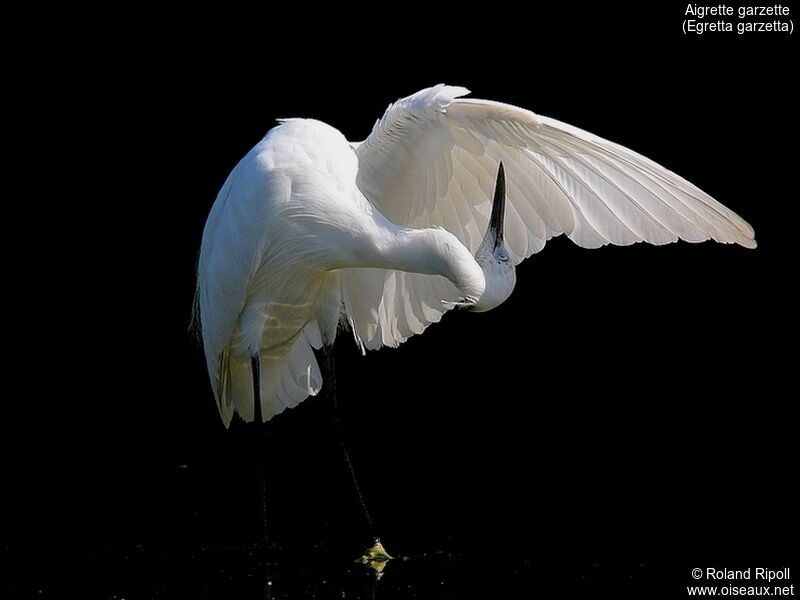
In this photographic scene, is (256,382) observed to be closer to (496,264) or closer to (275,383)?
(275,383)

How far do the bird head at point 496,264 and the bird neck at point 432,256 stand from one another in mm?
39

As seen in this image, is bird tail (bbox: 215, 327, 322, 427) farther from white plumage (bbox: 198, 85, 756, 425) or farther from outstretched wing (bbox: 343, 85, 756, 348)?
outstretched wing (bbox: 343, 85, 756, 348)

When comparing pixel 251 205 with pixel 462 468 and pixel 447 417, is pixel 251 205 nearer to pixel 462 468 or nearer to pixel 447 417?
pixel 462 468

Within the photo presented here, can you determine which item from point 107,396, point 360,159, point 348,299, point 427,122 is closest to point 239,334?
point 348,299

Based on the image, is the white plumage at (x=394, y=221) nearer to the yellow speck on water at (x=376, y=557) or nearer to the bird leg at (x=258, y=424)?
the bird leg at (x=258, y=424)

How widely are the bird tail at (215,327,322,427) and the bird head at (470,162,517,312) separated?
1126 mm

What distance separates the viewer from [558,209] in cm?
417

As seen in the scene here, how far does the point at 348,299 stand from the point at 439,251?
3.32 ft

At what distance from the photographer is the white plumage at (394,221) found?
379 cm

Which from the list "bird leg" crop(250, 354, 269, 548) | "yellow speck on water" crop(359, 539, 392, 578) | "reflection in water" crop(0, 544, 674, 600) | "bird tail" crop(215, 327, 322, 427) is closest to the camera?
"reflection in water" crop(0, 544, 674, 600)

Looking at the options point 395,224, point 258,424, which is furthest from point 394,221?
point 258,424

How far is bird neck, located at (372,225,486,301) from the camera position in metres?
3.64

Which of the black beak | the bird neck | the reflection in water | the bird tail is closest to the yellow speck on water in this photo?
the reflection in water

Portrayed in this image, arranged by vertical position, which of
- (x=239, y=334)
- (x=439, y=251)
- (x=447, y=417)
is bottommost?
(x=447, y=417)
